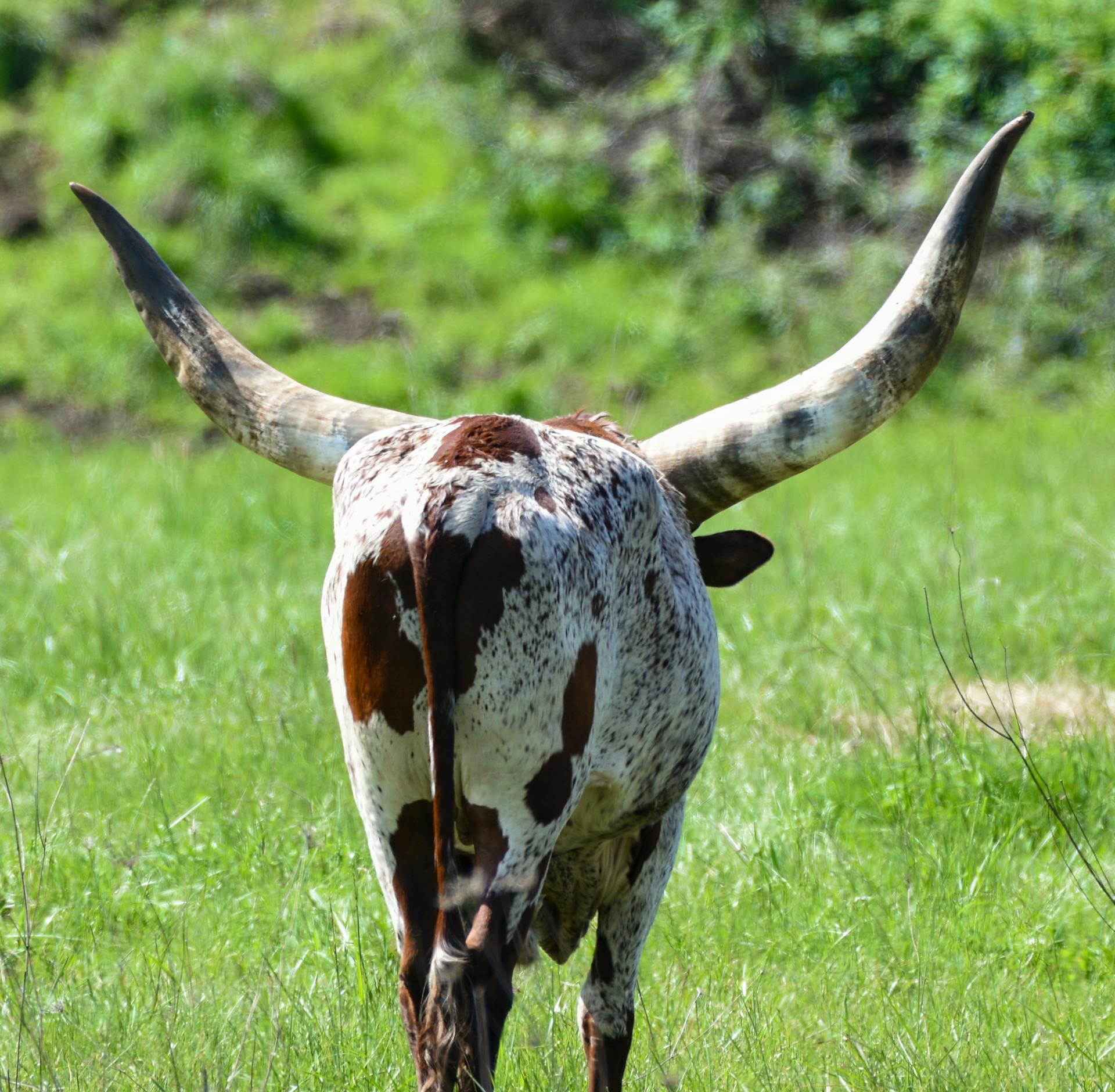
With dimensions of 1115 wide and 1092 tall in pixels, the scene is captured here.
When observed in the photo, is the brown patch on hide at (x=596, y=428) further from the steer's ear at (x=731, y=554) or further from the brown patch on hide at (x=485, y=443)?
the brown patch on hide at (x=485, y=443)

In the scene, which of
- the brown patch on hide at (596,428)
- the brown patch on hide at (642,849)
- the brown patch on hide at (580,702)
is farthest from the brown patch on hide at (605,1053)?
the brown patch on hide at (596,428)

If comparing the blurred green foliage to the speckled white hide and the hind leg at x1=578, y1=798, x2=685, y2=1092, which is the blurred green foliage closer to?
the hind leg at x1=578, y1=798, x2=685, y2=1092

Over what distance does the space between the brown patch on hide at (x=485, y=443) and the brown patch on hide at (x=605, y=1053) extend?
1.28 metres

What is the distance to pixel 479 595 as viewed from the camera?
2.18m

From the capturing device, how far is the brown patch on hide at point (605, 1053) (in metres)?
2.99

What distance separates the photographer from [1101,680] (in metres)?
5.46

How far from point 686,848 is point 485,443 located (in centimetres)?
230

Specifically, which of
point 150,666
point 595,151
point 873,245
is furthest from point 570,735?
point 595,151

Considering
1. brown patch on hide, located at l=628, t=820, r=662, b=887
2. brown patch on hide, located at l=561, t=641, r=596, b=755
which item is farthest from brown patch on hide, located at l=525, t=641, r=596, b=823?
brown patch on hide, located at l=628, t=820, r=662, b=887

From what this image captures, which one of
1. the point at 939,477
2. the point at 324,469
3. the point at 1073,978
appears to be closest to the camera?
the point at 324,469

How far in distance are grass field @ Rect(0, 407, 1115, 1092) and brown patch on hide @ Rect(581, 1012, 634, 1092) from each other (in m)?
0.07

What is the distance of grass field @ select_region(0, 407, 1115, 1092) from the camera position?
120 inches

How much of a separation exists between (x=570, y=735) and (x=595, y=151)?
40.0ft

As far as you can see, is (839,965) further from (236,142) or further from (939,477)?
(236,142)
